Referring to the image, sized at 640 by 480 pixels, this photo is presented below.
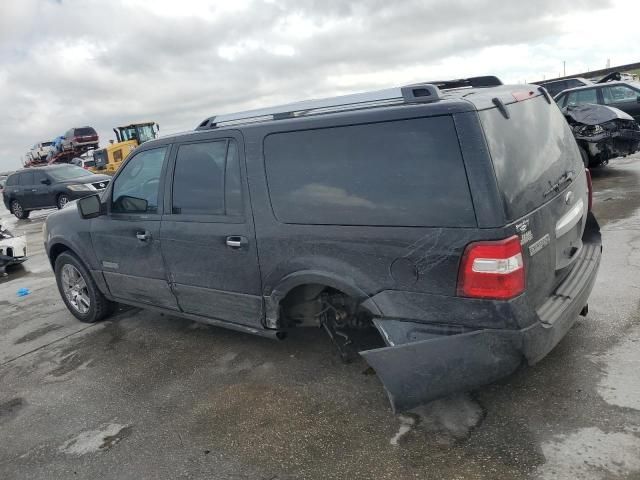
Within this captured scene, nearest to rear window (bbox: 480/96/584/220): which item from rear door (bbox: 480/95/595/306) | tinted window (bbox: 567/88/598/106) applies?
rear door (bbox: 480/95/595/306)

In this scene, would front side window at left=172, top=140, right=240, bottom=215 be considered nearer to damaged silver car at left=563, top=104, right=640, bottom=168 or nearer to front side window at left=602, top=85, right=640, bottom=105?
damaged silver car at left=563, top=104, right=640, bottom=168

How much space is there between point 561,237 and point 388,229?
106 cm

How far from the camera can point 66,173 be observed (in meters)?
16.5

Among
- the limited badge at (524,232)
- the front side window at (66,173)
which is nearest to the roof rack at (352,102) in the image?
the limited badge at (524,232)

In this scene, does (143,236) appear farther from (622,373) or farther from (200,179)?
(622,373)

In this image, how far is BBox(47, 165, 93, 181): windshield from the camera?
16.4 meters

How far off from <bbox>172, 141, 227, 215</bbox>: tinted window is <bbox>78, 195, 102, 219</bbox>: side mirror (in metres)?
1.02

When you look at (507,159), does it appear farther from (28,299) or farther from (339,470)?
(28,299)

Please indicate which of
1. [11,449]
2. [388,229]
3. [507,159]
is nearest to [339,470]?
[388,229]

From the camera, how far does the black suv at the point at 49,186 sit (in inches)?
623

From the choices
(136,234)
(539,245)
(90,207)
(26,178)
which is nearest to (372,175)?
(539,245)

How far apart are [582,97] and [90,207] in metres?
12.0

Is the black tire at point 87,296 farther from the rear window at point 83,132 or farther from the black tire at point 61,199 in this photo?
the rear window at point 83,132

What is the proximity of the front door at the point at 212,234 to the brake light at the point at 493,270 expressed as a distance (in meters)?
1.45
